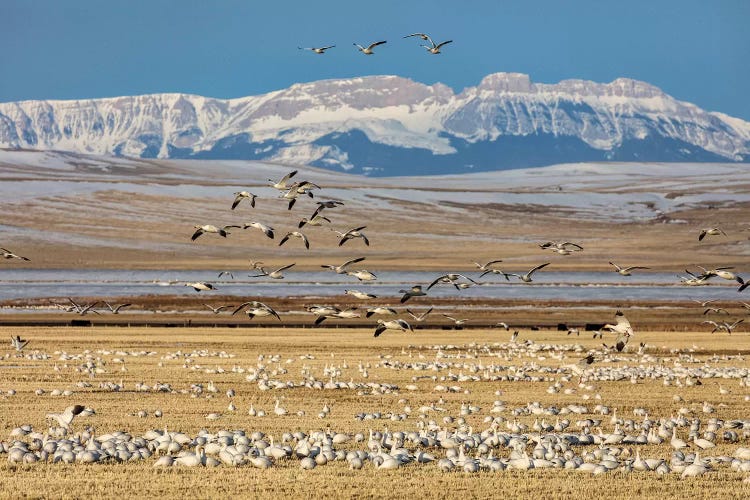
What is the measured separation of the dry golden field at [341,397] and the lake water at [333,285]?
74.2 feet

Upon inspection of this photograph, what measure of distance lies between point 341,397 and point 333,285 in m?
53.3

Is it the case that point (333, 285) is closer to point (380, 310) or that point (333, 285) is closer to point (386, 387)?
point (386, 387)

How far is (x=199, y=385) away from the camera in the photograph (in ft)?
90.2

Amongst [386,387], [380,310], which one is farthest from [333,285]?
[380,310]

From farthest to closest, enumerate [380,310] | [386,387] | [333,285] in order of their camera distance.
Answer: [333,285] < [386,387] < [380,310]

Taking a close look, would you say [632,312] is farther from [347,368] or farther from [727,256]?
[727,256]

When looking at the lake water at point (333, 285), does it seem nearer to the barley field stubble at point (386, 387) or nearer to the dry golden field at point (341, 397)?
the barley field stubble at point (386, 387)

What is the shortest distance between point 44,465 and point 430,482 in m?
4.87

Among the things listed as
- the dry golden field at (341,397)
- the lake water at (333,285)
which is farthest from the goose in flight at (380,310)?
the lake water at (333,285)

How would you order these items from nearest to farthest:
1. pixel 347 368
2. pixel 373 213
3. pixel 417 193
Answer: pixel 347 368
pixel 373 213
pixel 417 193

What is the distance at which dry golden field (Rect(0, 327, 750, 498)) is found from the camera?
16.1 m

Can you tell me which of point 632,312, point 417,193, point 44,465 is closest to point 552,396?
point 44,465

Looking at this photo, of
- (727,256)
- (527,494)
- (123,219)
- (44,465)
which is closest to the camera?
(527,494)

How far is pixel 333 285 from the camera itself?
79.7 metres
